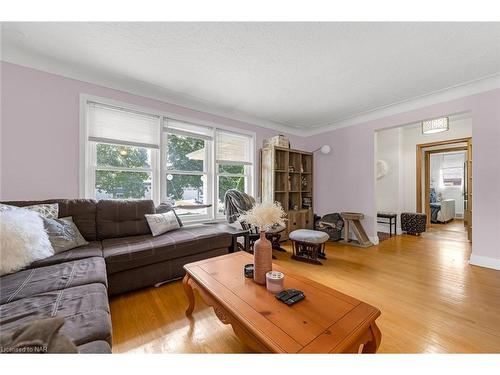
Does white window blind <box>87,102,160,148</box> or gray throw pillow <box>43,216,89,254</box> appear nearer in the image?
gray throw pillow <box>43,216,89,254</box>

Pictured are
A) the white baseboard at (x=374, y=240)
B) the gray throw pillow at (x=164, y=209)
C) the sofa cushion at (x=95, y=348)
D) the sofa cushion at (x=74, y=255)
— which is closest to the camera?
the sofa cushion at (x=95, y=348)

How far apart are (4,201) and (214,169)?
2348mm

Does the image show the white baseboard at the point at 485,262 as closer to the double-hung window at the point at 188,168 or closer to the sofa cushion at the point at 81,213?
the double-hung window at the point at 188,168

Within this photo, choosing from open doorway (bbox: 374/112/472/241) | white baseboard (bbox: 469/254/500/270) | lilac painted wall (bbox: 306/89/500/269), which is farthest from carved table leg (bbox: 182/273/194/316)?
open doorway (bbox: 374/112/472/241)

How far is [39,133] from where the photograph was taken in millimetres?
2150

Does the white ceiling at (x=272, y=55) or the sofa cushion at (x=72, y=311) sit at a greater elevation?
the white ceiling at (x=272, y=55)

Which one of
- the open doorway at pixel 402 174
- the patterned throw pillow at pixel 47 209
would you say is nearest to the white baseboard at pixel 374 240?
the open doorway at pixel 402 174

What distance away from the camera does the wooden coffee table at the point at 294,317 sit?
32.5 inches

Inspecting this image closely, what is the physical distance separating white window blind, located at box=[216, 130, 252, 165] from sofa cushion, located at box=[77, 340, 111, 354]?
2.88m

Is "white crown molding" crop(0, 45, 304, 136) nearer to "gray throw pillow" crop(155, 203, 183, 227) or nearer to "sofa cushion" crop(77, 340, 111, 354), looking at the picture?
"gray throw pillow" crop(155, 203, 183, 227)

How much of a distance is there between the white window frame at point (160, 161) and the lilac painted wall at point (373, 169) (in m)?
1.70

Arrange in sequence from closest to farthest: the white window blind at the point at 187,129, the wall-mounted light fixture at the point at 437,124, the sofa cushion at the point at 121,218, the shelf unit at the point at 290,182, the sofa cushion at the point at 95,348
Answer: the sofa cushion at the point at 95,348
the sofa cushion at the point at 121,218
the wall-mounted light fixture at the point at 437,124
the white window blind at the point at 187,129
the shelf unit at the point at 290,182

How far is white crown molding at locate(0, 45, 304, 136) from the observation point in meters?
2.05

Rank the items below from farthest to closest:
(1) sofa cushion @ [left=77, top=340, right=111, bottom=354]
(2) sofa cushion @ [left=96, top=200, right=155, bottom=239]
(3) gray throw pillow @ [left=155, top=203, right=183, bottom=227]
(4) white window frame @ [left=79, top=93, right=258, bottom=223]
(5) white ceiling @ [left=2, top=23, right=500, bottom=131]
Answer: (3) gray throw pillow @ [left=155, top=203, right=183, bottom=227]
(4) white window frame @ [left=79, top=93, right=258, bottom=223]
(2) sofa cushion @ [left=96, top=200, right=155, bottom=239]
(5) white ceiling @ [left=2, top=23, right=500, bottom=131]
(1) sofa cushion @ [left=77, top=340, right=111, bottom=354]
